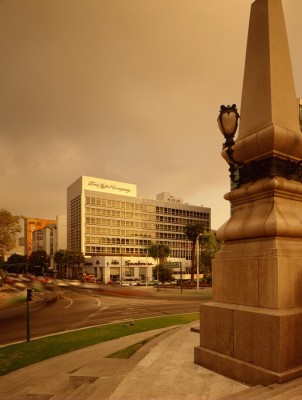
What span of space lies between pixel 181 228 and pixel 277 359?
111153mm

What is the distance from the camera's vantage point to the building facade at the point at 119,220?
10000 cm

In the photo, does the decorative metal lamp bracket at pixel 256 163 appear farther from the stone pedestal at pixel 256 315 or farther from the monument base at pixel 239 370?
the monument base at pixel 239 370

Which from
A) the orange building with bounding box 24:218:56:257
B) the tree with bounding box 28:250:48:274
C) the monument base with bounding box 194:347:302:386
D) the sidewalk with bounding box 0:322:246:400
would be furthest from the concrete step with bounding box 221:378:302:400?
→ the orange building with bounding box 24:218:56:257

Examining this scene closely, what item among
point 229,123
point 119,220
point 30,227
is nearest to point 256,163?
point 229,123

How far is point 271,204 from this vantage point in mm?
6605

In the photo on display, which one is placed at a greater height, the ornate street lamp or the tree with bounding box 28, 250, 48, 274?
the ornate street lamp

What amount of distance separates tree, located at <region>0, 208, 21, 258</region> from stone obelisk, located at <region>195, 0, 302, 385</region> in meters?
47.6

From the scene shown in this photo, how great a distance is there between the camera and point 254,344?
5875 mm

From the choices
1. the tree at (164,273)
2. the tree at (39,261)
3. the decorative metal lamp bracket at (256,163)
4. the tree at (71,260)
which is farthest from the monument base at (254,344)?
the tree at (39,261)

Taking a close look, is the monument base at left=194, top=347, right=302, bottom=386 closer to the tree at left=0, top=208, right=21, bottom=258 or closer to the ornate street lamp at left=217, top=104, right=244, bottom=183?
the ornate street lamp at left=217, top=104, right=244, bottom=183

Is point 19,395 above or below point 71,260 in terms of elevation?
above

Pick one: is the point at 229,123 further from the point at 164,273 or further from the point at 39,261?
the point at 39,261

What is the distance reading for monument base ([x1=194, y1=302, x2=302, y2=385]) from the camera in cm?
552

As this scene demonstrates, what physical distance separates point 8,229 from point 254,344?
50.1 metres
